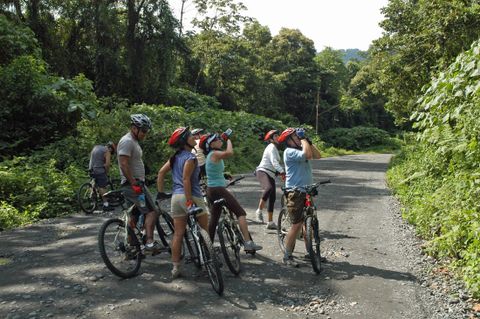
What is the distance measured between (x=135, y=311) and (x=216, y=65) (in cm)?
3195

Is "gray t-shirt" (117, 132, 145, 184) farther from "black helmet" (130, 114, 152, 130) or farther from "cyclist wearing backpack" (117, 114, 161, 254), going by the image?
"black helmet" (130, 114, 152, 130)

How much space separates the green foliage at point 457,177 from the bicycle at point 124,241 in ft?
14.0

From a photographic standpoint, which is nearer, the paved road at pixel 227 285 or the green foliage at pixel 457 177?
the paved road at pixel 227 285

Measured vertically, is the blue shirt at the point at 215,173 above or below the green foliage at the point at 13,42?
below

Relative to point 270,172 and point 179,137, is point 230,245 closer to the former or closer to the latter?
point 179,137

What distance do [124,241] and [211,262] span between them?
138 cm

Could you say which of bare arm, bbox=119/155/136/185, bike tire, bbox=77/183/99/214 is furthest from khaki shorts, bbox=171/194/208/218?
bike tire, bbox=77/183/99/214

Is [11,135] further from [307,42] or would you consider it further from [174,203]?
[307,42]

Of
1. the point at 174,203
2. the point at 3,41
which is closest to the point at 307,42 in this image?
the point at 3,41

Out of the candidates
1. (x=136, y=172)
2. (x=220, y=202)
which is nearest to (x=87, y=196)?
(x=136, y=172)

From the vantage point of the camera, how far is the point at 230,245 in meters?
6.15

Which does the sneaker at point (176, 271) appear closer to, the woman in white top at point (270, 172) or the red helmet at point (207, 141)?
the red helmet at point (207, 141)

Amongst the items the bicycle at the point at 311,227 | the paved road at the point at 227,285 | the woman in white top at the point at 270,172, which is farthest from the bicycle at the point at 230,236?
the woman in white top at the point at 270,172

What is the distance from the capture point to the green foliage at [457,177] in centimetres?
603
